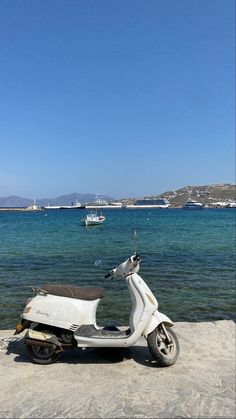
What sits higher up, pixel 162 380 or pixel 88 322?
pixel 88 322

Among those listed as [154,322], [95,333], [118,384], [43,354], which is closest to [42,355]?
[43,354]

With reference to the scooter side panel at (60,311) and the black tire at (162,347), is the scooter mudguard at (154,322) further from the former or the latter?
the scooter side panel at (60,311)

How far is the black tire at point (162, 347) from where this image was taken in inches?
221

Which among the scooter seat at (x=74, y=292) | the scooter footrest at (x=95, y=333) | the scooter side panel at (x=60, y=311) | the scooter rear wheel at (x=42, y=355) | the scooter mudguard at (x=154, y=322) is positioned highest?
the scooter seat at (x=74, y=292)

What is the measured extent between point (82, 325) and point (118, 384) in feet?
3.11

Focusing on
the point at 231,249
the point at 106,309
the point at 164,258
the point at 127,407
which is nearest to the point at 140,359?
the point at 127,407

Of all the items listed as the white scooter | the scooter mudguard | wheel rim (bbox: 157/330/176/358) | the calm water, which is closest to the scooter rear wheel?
the white scooter

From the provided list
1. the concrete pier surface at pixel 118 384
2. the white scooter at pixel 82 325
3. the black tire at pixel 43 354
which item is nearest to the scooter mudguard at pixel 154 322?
the white scooter at pixel 82 325

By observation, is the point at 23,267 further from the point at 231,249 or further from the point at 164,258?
the point at 231,249

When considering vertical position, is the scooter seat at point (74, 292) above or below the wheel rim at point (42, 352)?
above

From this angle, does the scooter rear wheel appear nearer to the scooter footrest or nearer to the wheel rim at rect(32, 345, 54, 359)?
the wheel rim at rect(32, 345, 54, 359)

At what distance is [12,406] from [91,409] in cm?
84

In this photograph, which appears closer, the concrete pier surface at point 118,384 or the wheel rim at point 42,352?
the concrete pier surface at point 118,384

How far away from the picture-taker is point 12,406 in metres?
4.50
